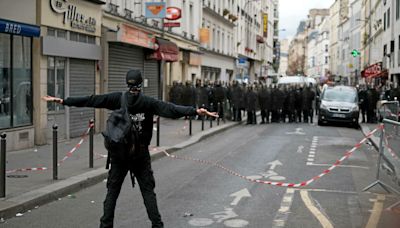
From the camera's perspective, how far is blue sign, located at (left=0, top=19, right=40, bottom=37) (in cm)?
1311

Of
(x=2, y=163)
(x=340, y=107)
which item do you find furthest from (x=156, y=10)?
(x=2, y=163)

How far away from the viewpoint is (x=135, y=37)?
21234 mm

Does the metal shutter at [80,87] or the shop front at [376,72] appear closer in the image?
the metal shutter at [80,87]

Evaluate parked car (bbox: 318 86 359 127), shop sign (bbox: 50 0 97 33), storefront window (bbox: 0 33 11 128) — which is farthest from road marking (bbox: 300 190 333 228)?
parked car (bbox: 318 86 359 127)

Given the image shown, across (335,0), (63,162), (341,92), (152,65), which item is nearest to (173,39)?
(152,65)

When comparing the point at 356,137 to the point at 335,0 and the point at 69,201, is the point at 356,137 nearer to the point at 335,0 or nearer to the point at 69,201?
the point at 69,201

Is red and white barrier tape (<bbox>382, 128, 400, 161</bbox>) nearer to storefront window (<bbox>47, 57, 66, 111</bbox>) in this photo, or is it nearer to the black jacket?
the black jacket

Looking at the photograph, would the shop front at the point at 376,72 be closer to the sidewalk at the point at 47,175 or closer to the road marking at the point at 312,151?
the road marking at the point at 312,151

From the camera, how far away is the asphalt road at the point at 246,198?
760 cm

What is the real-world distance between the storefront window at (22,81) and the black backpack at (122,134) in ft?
29.0

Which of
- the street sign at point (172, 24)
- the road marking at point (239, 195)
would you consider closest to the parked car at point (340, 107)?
the street sign at point (172, 24)

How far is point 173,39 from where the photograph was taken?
1190 inches

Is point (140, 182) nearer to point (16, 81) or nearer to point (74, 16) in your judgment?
point (16, 81)

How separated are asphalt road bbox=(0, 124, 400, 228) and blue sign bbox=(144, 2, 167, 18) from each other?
358 inches
